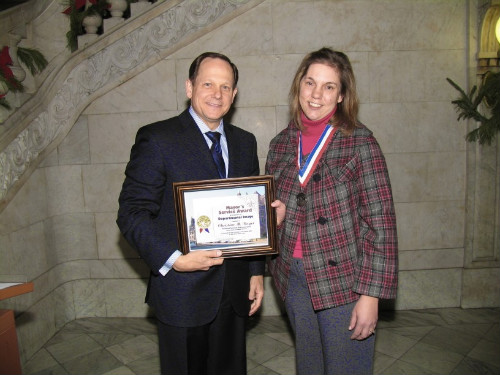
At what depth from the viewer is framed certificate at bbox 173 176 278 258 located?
1803mm

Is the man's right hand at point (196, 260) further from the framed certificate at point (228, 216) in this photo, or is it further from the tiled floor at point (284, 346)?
the tiled floor at point (284, 346)

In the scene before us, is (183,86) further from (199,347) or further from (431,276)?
(431,276)

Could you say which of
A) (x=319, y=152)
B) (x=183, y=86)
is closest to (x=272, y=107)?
(x=183, y=86)

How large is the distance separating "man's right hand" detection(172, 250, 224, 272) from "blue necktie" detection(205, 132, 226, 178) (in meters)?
0.45

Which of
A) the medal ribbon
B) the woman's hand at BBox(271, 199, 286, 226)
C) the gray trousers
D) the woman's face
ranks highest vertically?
the woman's face

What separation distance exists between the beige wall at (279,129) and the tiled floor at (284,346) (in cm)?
20

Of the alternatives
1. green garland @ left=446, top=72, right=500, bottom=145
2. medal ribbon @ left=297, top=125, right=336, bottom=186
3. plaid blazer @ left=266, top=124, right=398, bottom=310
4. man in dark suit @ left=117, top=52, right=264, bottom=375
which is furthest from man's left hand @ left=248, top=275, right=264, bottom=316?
green garland @ left=446, top=72, right=500, bottom=145

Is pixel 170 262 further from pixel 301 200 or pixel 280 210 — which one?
pixel 301 200

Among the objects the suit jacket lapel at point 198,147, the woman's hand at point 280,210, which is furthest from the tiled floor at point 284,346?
the suit jacket lapel at point 198,147

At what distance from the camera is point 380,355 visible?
3572 millimetres

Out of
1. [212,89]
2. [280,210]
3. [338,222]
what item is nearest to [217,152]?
[212,89]

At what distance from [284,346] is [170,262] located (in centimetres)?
244

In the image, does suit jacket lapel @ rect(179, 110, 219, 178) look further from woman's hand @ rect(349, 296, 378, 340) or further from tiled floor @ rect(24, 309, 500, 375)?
tiled floor @ rect(24, 309, 500, 375)

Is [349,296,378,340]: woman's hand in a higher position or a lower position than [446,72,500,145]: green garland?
lower
